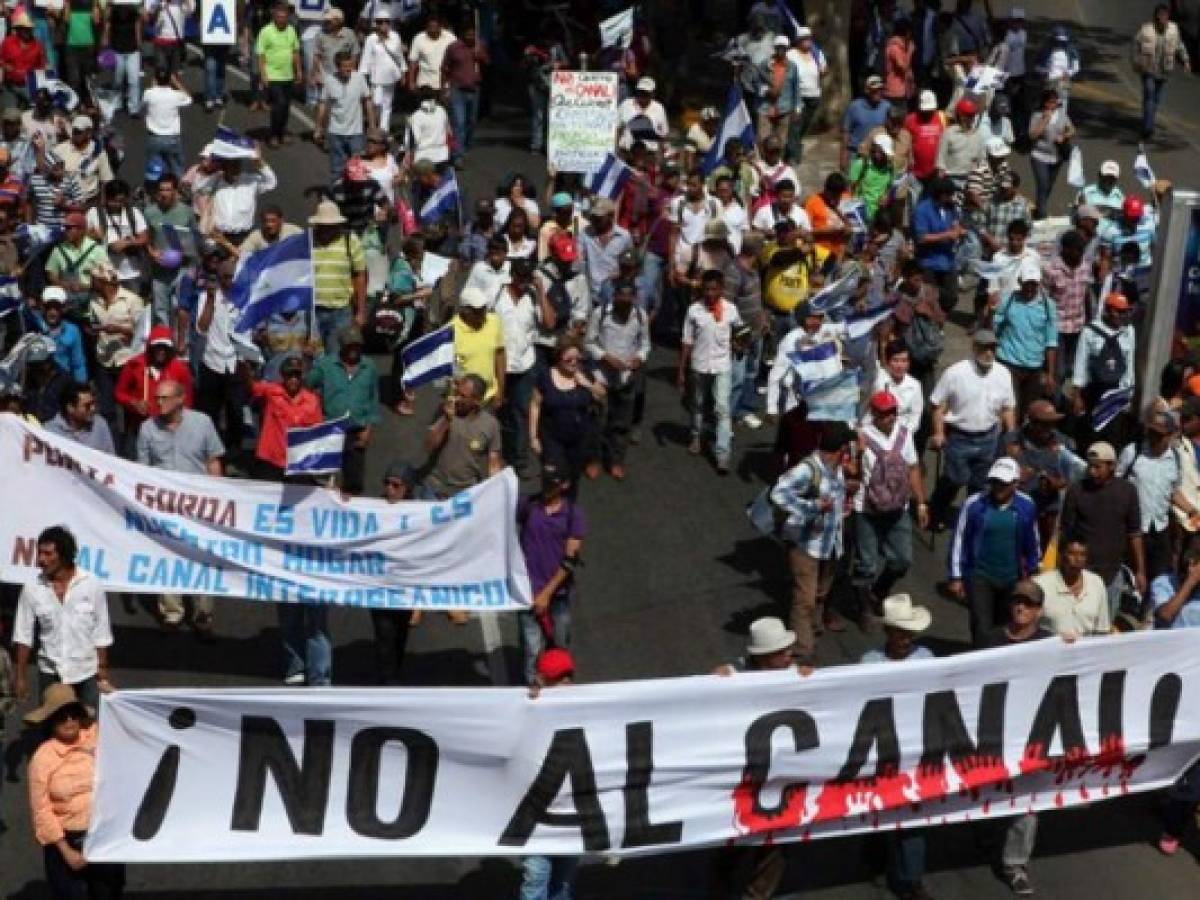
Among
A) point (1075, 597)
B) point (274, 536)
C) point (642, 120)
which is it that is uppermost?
point (642, 120)

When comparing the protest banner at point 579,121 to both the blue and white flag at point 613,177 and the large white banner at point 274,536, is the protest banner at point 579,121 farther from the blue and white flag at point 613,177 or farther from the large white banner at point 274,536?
the large white banner at point 274,536

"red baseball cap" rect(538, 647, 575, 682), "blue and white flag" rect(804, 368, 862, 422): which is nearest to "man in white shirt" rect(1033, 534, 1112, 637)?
"red baseball cap" rect(538, 647, 575, 682)

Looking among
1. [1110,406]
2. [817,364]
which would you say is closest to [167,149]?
[817,364]

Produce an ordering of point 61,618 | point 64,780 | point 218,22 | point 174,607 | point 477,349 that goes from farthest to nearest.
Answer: point 218,22 → point 477,349 → point 174,607 → point 61,618 → point 64,780

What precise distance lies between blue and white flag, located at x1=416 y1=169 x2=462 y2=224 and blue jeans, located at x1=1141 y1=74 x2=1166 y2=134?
37.3 feet

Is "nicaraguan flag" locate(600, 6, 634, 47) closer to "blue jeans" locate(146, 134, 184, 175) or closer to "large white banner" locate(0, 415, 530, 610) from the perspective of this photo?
"blue jeans" locate(146, 134, 184, 175)

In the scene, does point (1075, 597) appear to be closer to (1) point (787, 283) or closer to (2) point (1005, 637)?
(2) point (1005, 637)

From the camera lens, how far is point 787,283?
20250mm

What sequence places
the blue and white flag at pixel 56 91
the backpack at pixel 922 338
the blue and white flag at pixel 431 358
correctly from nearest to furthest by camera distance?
the blue and white flag at pixel 431 358, the backpack at pixel 922 338, the blue and white flag at pixel 56 91

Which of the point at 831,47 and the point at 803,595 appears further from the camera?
the point at 831,47

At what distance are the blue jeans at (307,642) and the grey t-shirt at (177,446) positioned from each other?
1.14 metres

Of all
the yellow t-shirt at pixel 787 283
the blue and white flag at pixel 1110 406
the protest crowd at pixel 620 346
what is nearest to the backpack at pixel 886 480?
the protest crowd at pixel 620 346

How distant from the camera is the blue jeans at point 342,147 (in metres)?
25.2

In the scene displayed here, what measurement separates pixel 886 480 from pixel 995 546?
1221 mm
